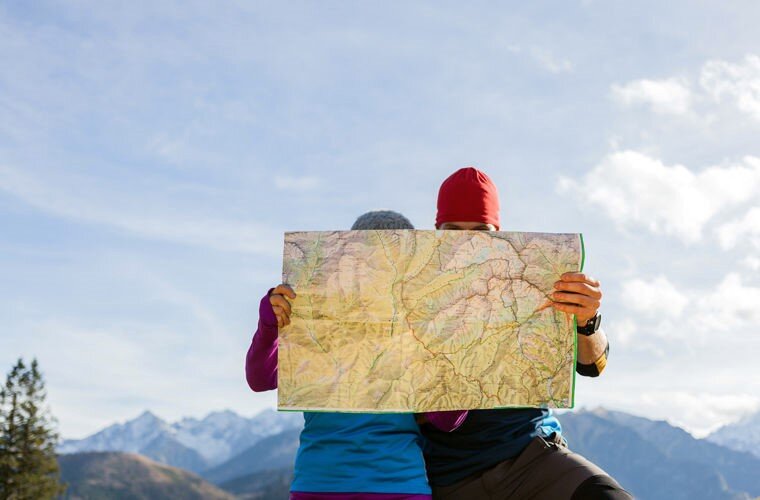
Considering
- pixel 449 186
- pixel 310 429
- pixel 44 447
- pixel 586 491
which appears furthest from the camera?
pixel 44 447

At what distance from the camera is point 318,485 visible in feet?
16.4

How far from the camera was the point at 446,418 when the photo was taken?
534 cm

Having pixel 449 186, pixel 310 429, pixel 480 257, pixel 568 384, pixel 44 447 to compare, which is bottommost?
pixel 44 447

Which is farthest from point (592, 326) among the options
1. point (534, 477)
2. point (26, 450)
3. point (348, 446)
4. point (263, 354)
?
point (26, 450)


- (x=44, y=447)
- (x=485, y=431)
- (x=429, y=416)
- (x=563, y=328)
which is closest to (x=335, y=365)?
(x=429, y=416)

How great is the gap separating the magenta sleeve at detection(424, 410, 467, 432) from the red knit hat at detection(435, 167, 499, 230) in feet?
4.45

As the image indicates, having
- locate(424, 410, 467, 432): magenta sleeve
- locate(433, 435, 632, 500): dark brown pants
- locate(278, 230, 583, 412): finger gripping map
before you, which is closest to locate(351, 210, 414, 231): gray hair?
locate(278, 230, 583, 412): finger gripping map

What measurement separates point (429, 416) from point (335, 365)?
0.71 meters

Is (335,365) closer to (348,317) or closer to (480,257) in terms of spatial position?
(348,317)

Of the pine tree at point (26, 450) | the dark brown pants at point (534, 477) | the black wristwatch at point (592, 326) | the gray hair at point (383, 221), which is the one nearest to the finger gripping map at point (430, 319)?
the black wristwatch at point (592, 326)

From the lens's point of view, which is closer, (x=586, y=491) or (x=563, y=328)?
(x=586, y=491)

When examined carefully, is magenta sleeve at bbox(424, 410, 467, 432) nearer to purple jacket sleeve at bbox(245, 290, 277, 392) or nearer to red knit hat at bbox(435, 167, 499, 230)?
purple jacket sleeve at bbox(245, 290, 277, 392)

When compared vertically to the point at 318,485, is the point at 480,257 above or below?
above

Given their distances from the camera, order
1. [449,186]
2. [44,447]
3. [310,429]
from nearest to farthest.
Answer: [310,429]
[449,186]
[44,447]
